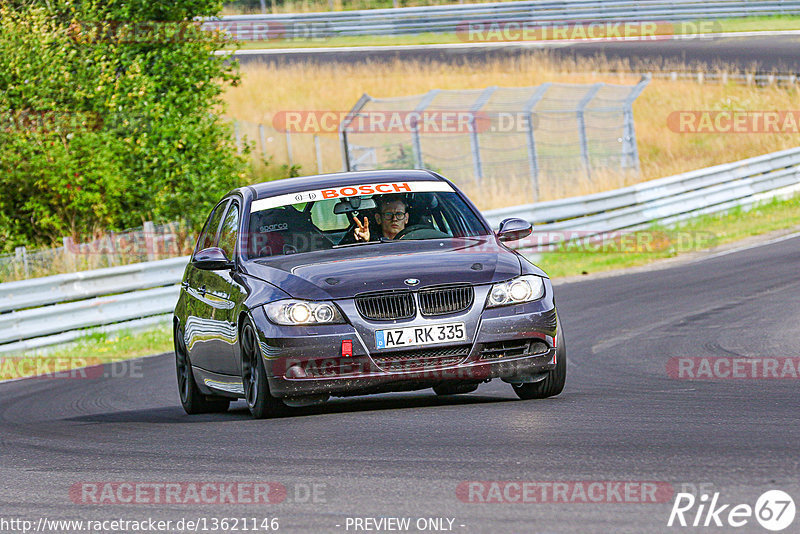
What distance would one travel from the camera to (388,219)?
9172 millimetres

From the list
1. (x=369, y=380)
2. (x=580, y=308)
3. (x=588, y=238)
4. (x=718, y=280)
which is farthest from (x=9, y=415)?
(x=588, y=238)

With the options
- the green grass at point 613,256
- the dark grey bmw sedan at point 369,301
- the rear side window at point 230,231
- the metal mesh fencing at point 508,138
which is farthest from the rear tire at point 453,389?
the metal mesh fencing at point 508,138

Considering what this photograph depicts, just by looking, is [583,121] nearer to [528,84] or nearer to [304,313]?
[528,84]

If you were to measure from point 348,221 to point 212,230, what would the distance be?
1.61 meters

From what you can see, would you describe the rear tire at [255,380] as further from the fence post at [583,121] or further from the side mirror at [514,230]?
the fence post at [583,121]

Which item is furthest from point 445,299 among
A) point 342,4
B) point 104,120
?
point 342,4

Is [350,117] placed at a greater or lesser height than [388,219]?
lesser

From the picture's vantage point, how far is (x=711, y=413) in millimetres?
7387

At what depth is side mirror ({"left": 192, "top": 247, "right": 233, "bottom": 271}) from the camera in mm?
8922

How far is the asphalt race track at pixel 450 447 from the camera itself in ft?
17.5

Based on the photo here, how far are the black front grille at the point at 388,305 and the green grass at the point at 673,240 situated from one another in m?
12.3

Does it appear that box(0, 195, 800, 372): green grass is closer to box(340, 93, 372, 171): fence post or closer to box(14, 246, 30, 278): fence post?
box(14, 246, 30, 278): fence post

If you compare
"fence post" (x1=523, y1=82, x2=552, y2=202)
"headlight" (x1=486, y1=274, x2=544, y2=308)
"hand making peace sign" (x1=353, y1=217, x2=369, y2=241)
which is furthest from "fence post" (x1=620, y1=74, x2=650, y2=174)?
"headlight" (x1=486, y1=274, x2=544, y2=308)

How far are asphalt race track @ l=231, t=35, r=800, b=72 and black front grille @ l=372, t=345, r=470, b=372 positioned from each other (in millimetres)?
31333
